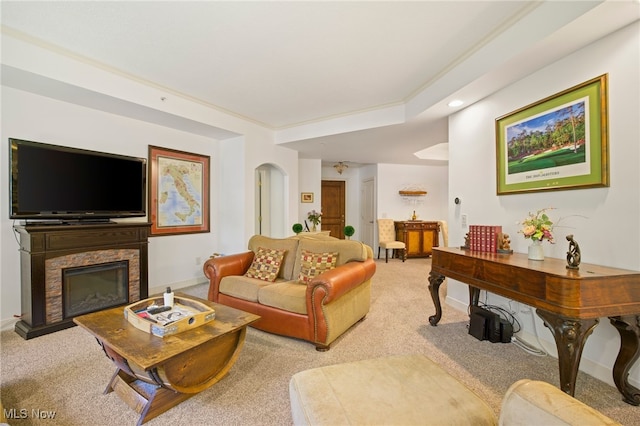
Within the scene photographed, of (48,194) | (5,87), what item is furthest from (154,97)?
(48,194)

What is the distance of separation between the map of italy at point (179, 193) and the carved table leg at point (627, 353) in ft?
15.7

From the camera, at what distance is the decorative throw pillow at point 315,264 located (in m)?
2.85

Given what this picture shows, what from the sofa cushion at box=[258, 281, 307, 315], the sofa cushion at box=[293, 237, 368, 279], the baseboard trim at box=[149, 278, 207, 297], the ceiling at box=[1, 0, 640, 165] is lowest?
the baseboard trim at box=[149, 278, 207, 297]

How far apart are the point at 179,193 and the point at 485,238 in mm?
4116

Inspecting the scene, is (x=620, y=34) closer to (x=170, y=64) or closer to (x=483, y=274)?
(x=483, y=274)

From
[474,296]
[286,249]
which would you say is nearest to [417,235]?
[474,296]

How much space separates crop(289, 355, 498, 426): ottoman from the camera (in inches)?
40.9

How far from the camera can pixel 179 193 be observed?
14.0 feet

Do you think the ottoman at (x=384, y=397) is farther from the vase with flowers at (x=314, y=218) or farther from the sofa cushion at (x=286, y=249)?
the vase with flowers at (x=314, y=218)

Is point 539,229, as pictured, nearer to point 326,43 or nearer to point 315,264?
point 315,264

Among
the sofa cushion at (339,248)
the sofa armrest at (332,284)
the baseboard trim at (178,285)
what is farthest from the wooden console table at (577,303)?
A: the baseboard trim at (178,285)

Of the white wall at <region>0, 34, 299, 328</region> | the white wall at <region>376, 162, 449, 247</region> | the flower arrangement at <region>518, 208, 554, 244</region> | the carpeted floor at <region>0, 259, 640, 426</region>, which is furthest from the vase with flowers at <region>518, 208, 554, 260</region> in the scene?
the white wall at <region>376, 162, 449, 247</region>

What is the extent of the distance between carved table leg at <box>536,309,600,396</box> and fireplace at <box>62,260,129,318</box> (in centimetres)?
409

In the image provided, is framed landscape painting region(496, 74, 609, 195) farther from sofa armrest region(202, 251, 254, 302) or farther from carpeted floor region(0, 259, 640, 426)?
sofa armrest region(202, 251, 254, 302)
